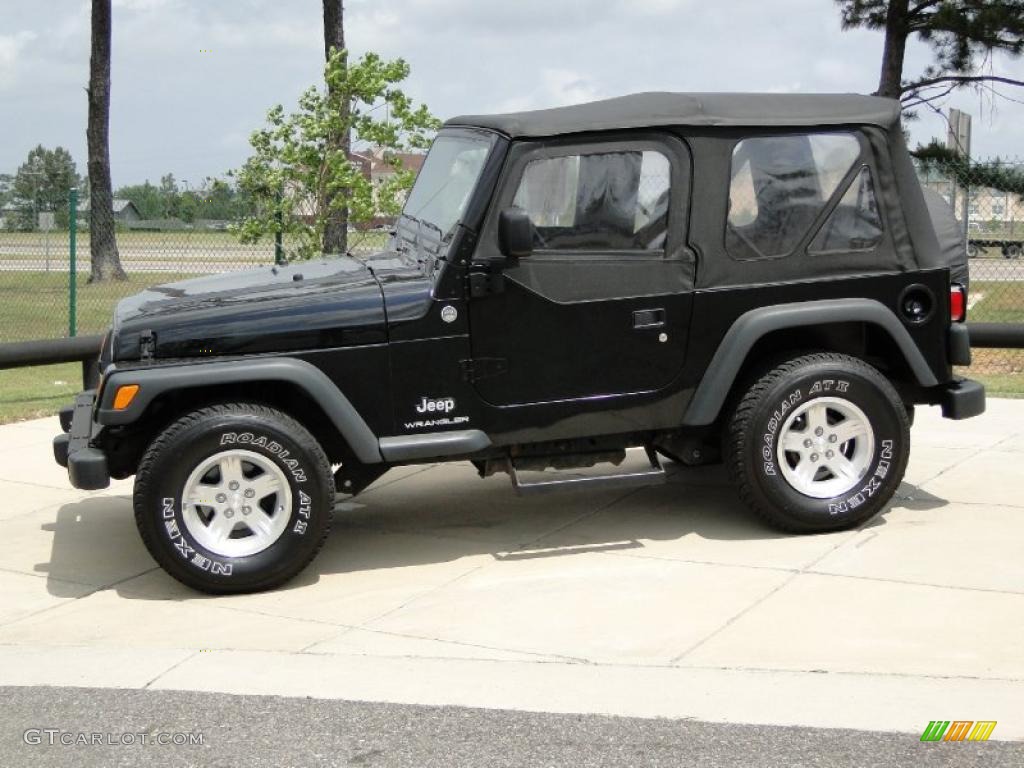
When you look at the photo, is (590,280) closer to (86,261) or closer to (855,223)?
(855,223)

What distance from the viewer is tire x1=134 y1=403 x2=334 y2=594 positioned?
19.4ft

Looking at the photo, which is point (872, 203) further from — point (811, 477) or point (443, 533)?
point (443, 533)

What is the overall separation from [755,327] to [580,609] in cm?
158

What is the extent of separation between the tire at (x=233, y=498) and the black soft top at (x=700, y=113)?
1740 millimetres

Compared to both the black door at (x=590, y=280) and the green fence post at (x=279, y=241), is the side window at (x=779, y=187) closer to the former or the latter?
the black door at (x=590, y=280)

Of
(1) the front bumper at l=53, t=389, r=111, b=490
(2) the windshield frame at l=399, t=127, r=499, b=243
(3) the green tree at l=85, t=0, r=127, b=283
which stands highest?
(3) the green tree at l=85, t=0, r=127, b=283

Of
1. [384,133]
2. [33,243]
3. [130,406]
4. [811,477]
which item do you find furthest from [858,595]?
[33,243]

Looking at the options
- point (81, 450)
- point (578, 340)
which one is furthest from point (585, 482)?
point (81, 450)

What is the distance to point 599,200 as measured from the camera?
6.42m

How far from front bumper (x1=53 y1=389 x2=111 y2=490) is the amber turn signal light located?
0.79 ft

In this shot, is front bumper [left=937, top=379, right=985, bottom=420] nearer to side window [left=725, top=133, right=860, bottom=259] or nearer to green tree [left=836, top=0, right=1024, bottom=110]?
side window [left=725, top=133, right=860, bottom=259]

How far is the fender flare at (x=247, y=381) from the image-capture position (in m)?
5.91

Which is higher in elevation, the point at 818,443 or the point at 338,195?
the point at 338,195

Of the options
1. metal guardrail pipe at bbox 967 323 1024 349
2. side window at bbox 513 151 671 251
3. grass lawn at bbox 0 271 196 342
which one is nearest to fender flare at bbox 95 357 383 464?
side window at bbox 513 151 671 251
